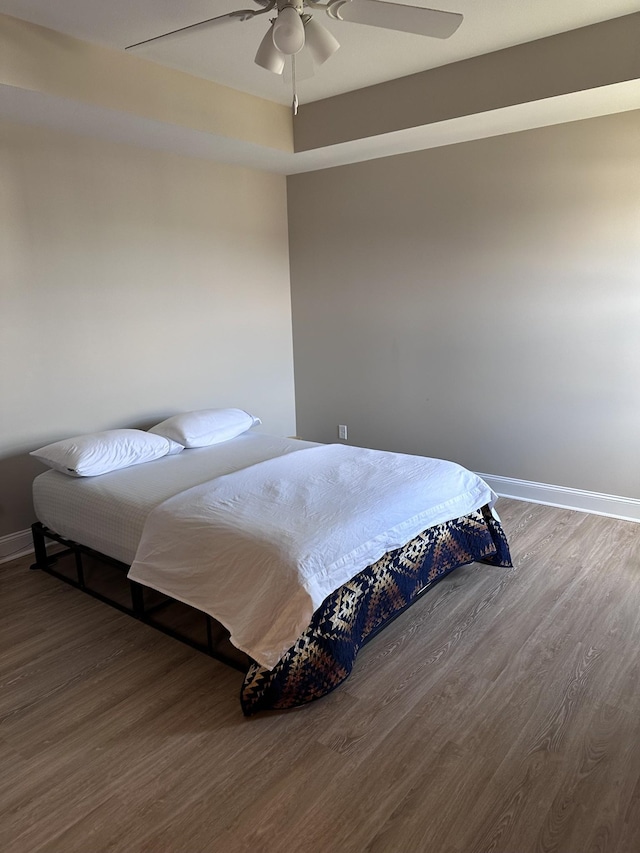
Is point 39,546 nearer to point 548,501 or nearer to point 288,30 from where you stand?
point 288,30

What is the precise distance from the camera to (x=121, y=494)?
2.91 metres

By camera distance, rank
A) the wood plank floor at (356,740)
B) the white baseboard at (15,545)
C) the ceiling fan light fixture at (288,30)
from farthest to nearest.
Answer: the white baseboard at (15,545) → the ceiling fan light fixture at (288,30) → the wood plank floor at (356,740)

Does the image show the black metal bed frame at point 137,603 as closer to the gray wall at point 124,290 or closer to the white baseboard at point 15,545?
the white baseboard at point 15,545

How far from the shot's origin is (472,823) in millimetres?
1690

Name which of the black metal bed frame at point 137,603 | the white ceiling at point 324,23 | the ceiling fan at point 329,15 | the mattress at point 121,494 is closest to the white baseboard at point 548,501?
the black metal bed frame at point 137,603

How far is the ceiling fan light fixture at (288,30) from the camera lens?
81.0 inches

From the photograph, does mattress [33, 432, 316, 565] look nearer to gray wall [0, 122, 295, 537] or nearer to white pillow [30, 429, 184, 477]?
white pillow [30, 429, 184, 477]

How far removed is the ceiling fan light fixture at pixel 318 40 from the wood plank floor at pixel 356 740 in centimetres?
247

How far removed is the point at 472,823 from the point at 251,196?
14.3 feet

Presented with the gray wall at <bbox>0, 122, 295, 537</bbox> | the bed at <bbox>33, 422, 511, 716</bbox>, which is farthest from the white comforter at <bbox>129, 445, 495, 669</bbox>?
the gray wall at <bbox>0, 122, 295, 537</bbox>

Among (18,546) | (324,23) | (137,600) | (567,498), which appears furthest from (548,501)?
(18,546)

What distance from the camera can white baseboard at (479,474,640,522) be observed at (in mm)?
3797

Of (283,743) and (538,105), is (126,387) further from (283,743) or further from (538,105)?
(538,105)

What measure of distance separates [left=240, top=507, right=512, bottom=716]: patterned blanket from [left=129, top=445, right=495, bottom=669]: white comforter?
3.2 inches
